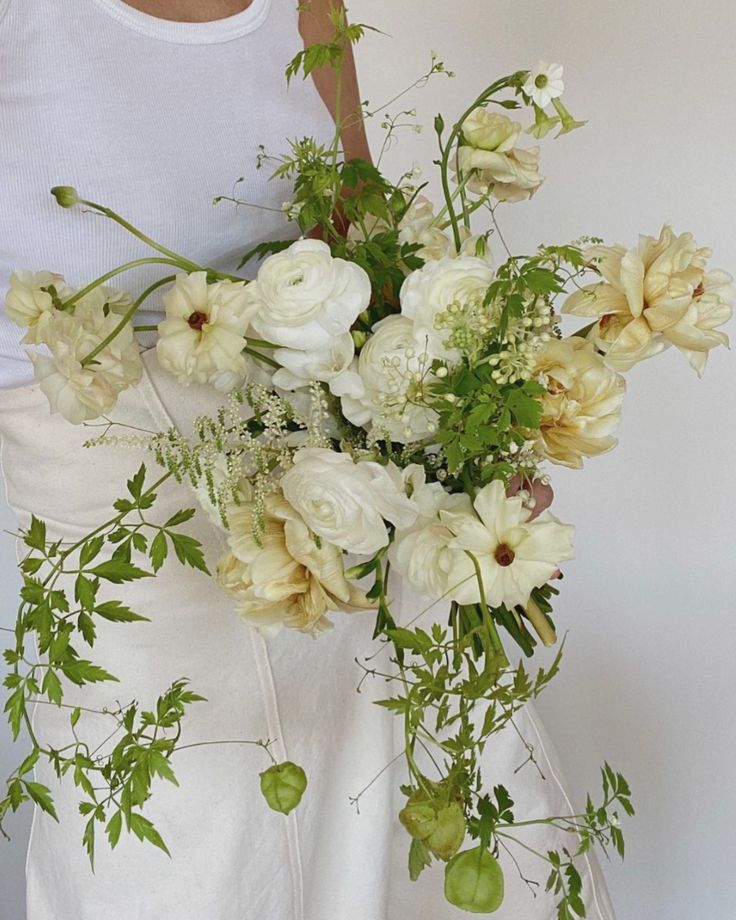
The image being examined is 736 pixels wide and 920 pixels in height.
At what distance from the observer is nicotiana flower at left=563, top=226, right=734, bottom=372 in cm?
67

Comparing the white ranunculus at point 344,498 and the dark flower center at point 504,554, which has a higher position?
the white ranunculus at point 344,498

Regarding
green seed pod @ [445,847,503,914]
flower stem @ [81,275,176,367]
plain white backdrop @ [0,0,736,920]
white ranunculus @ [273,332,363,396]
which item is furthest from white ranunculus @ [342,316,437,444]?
plain white backdrop @ [0,0,736,920]

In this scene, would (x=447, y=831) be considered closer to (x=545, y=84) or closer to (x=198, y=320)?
(x=198, y=320)

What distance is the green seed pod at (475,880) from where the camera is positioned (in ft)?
1.99

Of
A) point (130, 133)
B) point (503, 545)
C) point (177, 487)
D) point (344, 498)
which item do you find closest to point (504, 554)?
point (503, 545)

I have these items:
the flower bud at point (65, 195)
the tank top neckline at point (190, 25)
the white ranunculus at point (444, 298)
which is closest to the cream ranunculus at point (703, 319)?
the white ranunculus at point (444, 298)

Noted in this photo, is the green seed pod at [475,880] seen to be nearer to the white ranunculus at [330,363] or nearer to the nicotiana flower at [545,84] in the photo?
the white ranunculus at [330,363]

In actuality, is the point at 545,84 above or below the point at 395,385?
above

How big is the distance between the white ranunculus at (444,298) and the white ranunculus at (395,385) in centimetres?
1

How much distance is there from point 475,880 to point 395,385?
0.28 m

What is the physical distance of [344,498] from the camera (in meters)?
0.62

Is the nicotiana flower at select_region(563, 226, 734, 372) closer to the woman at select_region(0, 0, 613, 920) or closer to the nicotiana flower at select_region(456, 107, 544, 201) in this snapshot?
the nicotiana flower at select_region(456, 107, 544, 201)

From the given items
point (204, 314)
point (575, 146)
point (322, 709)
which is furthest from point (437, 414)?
point (575, 146)

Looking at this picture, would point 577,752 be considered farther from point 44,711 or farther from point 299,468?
point 299,468
